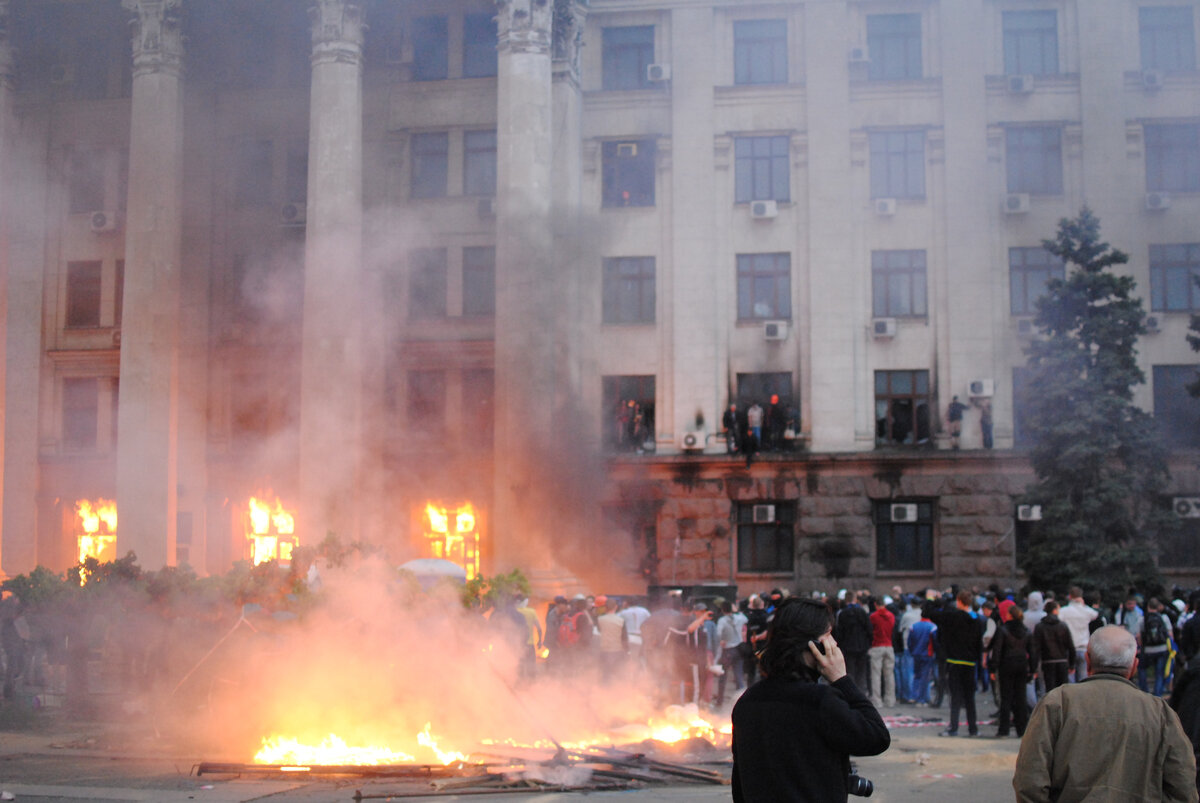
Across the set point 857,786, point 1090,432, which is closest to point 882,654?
point 1090,432

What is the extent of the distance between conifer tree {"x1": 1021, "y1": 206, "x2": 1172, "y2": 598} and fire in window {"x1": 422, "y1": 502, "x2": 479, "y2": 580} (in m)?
12.8

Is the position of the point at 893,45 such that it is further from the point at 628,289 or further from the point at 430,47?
the point at 430,47

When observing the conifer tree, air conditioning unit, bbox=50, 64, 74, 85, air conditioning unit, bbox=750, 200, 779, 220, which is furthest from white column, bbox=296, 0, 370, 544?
the conifer tree

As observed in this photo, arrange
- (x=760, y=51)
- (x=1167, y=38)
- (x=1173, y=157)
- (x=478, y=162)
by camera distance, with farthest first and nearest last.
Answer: (x=478, y=162), (x=760, y=51), (x=1167, y=38), (x=1173, y=157)

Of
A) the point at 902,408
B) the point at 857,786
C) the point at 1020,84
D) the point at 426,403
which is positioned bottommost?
the point at 857,786

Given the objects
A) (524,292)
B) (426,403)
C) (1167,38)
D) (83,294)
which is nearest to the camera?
(524,292)

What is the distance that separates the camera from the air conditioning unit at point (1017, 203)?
2898 cm

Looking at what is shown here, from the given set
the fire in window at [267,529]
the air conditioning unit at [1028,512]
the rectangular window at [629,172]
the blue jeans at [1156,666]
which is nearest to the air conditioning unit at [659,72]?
the rectangular window at [629,172]

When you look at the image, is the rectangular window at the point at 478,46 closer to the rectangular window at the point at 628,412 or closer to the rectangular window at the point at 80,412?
the rectangular window at the point at 628,412

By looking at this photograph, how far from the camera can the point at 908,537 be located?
1121 inches

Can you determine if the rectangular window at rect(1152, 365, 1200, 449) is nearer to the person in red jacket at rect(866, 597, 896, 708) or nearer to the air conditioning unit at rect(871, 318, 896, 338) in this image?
the air conditioning unit at rect(871, 318, 896, 338)

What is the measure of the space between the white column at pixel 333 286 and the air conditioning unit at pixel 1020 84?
50.0 ft

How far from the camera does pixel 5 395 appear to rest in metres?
31.3

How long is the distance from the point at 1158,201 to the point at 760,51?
395 inches
